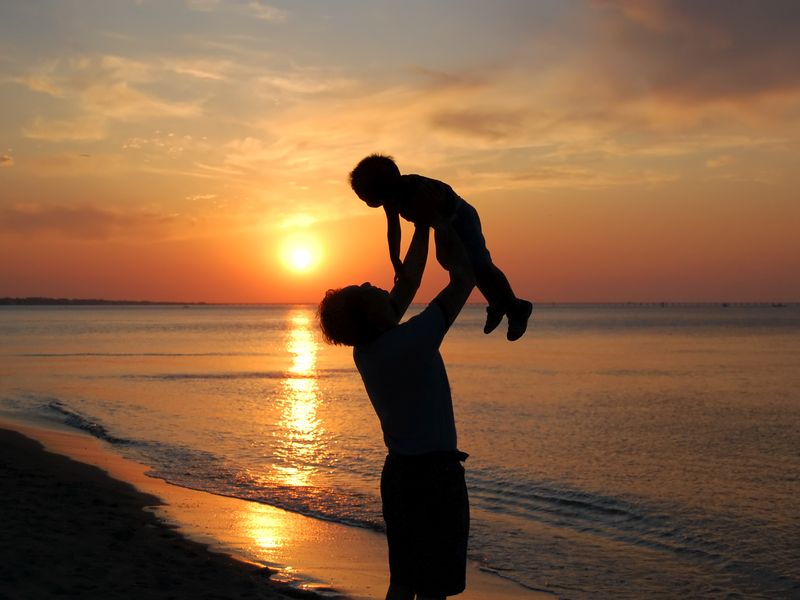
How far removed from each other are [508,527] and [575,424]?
38.1 ft

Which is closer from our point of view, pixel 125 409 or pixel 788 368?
pixel 125 409

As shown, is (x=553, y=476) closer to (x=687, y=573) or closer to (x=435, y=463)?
(x=687, y=573)

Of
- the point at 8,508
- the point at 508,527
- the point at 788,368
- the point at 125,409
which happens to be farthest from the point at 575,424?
the point at 788,368

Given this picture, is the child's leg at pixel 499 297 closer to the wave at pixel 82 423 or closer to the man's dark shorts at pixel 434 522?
the man's dark shorts at pixel 434 522

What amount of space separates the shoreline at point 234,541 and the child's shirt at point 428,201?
4.45 metres

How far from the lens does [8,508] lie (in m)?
9.02

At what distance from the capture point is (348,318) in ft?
10.5

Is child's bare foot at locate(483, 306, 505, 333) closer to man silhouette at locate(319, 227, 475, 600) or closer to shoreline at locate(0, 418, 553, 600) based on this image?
man silhouette at locate(319, 227, 475, 600)

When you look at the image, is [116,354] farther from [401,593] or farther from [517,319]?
[401,593]

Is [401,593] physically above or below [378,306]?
below

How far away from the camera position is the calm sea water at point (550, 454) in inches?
380

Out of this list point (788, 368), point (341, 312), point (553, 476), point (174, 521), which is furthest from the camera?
point (788, 368)

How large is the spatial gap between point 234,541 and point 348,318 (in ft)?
21.6

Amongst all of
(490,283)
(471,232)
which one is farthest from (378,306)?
(490,283)
